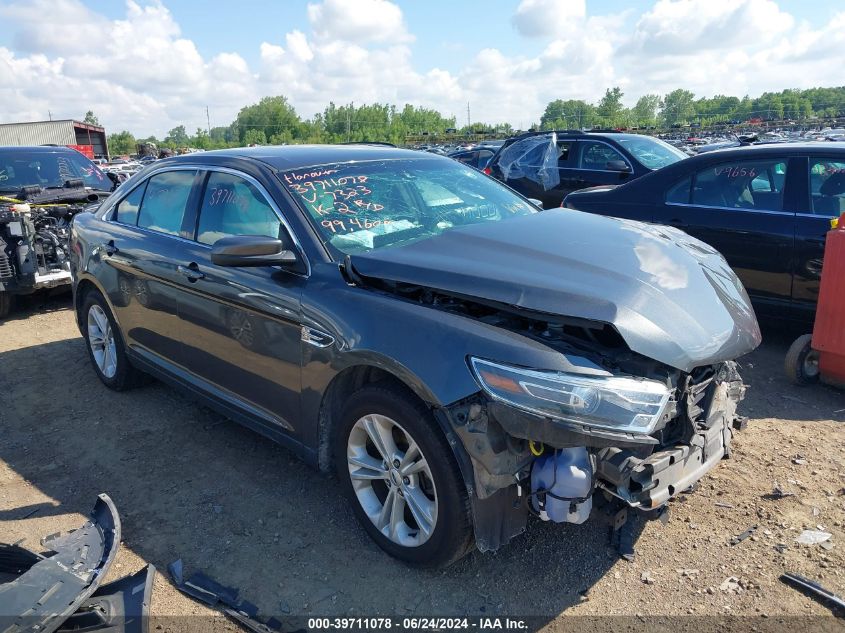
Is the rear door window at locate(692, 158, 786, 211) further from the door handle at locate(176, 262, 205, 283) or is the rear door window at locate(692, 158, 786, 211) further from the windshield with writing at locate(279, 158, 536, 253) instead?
the door handle at locate(176, 262, 205, 283)

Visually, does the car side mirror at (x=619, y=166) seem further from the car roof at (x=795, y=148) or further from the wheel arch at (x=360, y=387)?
the wheel arch at (x=360, y=387)

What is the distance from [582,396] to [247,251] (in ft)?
5.42

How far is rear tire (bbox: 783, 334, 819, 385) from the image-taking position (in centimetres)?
461

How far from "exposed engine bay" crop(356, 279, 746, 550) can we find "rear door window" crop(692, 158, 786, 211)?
343 cm

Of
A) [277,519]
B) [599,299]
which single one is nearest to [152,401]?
[277,519]

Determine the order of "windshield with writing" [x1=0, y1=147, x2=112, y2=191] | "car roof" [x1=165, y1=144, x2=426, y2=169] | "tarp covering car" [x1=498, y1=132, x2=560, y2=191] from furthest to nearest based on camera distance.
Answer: "tarp covering car" [x1=498, y1=132, x2=560, y2=191], "windshield with writing" [x1=0, y1=147, x2=112, y2=191], "car roof" [x1=165, y1=144, x2=426, y2=169]

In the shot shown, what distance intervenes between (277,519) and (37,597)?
3.87 feet

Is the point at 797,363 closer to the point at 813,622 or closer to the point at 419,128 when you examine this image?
the point at 813,622

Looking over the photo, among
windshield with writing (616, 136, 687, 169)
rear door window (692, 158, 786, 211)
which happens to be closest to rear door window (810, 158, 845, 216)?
rear door window (692, 158, 786, 211)

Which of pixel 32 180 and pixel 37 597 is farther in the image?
pixel 32 180

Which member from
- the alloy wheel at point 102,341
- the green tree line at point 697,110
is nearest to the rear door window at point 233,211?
the alloy wheel at point 102,341

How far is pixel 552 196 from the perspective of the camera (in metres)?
9.70

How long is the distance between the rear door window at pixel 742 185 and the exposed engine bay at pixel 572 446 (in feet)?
11.3

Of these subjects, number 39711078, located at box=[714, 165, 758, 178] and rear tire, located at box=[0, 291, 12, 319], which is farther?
rear tire, located at box=[0, 291, 12, 319]
